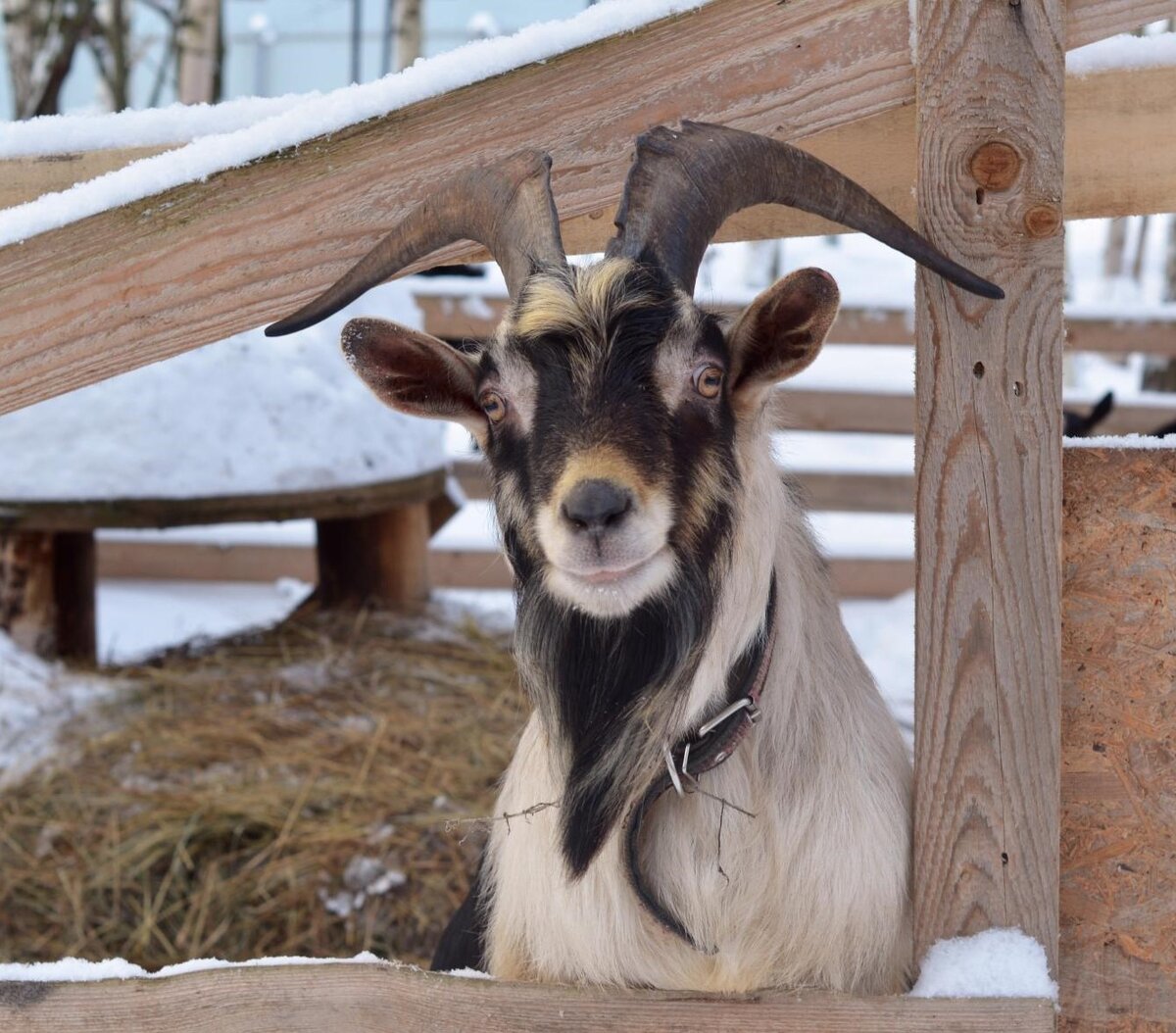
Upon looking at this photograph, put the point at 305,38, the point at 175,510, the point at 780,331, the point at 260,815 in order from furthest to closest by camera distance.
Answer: the point at 305,38
the point at 175,510
the point at 260,815
the point at 780,331

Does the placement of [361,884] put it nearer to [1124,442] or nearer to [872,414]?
[1124,442]

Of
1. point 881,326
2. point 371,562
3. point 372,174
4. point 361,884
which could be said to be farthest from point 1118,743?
point 881,326

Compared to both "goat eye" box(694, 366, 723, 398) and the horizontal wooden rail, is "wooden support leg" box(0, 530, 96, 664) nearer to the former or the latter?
the horizontal wooden rail

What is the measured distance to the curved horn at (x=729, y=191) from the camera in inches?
75.9

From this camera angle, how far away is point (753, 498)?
89.8 inches

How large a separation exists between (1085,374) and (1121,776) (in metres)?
17.4

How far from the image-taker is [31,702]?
5305 millimetres

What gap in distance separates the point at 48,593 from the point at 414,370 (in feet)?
12.9

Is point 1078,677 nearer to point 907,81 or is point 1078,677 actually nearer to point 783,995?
point 783,995

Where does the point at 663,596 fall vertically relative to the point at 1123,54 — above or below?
below

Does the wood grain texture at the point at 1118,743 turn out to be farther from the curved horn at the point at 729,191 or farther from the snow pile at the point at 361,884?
the snow pile at the point at 361,884

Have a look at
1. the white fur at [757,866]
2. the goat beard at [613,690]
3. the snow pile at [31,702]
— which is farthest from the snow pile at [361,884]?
the goat beard at [613,690]

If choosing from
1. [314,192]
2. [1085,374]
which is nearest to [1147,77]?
[314,192]

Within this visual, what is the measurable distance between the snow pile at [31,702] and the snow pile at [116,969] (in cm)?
285
